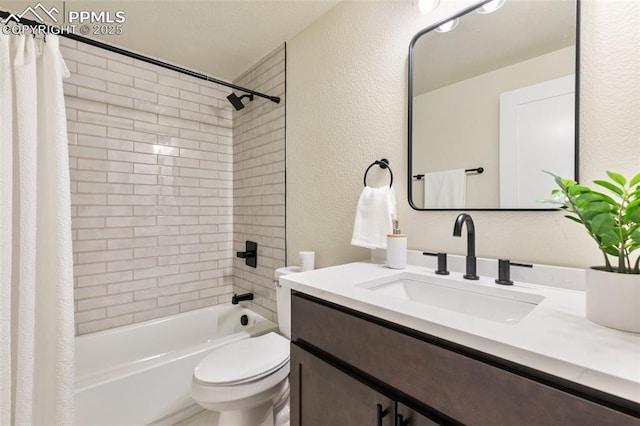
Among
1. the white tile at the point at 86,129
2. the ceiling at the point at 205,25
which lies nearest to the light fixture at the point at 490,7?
the ceiling at the point at 205,25

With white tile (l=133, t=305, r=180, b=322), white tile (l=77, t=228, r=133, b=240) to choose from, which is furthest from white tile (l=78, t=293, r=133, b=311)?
white tile (l=77, t=228, r=133, b=240)

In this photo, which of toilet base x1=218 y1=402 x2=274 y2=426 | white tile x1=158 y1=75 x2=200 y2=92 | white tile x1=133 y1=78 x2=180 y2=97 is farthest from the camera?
white tile x1=158 y1=75 x2=200 y2=92

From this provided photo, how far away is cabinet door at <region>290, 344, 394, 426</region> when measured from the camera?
71 centimetres

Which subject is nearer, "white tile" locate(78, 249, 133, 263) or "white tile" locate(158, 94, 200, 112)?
"white tile" locate(78, 249, 133, 263)

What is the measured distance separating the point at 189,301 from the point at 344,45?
87.1 inches

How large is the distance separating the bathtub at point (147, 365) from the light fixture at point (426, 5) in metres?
1.92

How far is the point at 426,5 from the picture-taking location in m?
1.17

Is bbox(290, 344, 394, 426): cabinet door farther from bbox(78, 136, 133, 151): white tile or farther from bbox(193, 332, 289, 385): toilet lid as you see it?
bbox(78, 136, 133, 151): white tile

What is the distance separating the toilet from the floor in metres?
0.36

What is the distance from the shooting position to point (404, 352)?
0.66m

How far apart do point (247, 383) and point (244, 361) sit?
134mm

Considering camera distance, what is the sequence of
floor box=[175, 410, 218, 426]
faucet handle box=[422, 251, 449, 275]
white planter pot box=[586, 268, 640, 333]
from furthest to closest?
floor box=[175, 410, 218, 426] → faucet handle box=[422, 251, 449, 275] → white planter pot box=[586, 268, 640, 333]

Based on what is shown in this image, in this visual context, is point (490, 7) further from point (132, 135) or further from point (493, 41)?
point (132, 135)

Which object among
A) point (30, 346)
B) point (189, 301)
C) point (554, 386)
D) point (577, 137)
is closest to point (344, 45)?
point (577, 137)
